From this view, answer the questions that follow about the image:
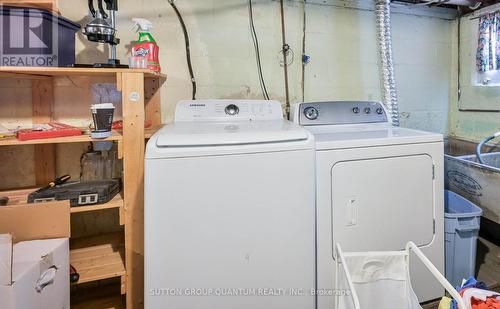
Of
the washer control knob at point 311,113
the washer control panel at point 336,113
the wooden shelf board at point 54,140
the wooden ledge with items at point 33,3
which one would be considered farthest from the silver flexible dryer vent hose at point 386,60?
the wooden ledge with items at point 33,3

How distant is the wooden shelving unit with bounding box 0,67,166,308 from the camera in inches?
55.7

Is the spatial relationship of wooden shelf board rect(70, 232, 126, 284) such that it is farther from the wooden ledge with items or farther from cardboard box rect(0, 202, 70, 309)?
the wooden ledge with items

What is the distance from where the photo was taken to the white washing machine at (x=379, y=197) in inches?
52.9

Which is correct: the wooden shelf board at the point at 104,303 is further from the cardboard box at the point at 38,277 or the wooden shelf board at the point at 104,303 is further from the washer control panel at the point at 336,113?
the washer control panel at the point at 336,113

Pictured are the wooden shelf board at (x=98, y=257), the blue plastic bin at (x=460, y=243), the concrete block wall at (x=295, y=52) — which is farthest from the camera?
the concrete block wall at (x=295, y=52)

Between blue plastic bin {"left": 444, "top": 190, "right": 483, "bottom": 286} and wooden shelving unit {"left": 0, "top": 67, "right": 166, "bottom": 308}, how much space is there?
1.70 m

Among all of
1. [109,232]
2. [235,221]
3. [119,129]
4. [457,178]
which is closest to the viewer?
[235,221]

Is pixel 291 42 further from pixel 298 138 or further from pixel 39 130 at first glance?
pixel 39 130

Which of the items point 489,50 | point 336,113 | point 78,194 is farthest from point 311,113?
point 489,50

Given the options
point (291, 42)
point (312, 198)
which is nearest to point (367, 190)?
point (312, 198)

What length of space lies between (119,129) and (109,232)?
71 cm

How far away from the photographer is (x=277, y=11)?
215 cm

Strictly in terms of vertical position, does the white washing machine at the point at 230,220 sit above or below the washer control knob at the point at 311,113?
below

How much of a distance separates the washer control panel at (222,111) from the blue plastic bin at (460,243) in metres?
1.17
